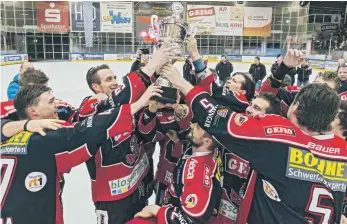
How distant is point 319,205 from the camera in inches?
52.8

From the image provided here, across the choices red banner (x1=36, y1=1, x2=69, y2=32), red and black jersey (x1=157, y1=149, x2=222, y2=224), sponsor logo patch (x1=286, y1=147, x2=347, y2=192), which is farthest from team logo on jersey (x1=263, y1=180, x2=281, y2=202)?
red banner (x1=36, y1=1, x2=69, y2=32)

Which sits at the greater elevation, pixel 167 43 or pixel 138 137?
pixel 167 43

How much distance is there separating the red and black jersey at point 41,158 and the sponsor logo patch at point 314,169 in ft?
2.22

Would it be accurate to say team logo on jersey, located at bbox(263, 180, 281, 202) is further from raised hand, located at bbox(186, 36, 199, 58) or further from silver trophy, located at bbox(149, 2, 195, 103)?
raised hand, located at bbox(186, 36, 199, 58)

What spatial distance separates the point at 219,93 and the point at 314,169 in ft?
2.30

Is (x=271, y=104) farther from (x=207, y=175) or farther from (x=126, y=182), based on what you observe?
(x=126, y=182)

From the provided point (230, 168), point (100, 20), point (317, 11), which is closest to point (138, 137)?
point (230, 168)

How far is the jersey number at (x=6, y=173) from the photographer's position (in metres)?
1.41

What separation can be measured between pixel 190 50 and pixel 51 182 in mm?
947

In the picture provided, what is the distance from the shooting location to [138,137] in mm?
2051

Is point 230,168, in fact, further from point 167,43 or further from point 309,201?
point 167,43

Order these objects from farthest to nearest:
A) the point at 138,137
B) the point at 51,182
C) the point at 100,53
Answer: the point at 100,53
the point at 138,137
the point at 51,182

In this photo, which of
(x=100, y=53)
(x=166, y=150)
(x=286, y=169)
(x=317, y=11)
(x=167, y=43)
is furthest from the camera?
(x=317, y=11)

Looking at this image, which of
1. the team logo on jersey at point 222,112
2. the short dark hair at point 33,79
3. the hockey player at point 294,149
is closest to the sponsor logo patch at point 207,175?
the hockey player at point 294,149
